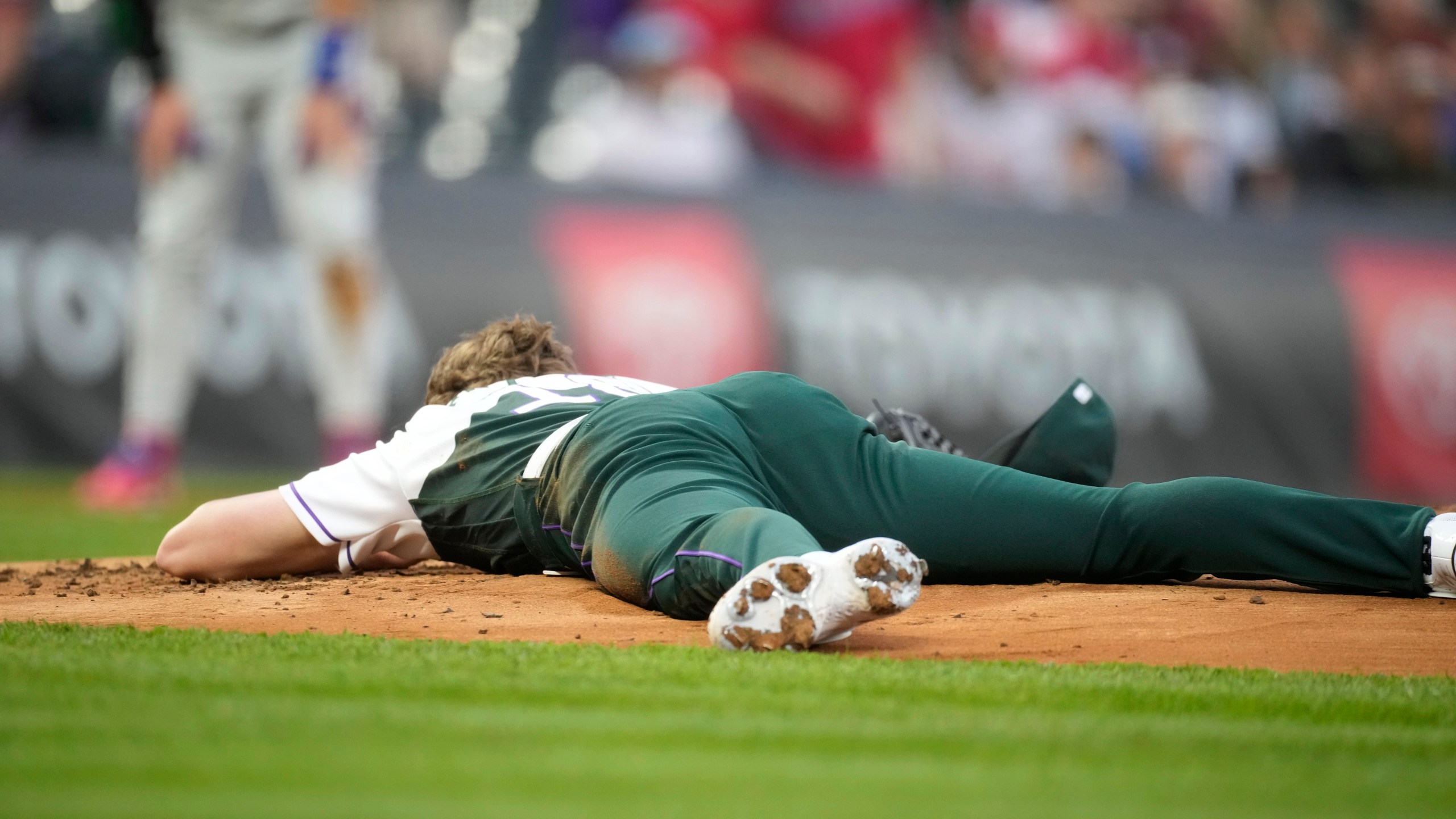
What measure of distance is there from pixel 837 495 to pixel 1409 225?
9.19 metres

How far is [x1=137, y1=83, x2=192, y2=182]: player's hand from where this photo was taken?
7.47 meters

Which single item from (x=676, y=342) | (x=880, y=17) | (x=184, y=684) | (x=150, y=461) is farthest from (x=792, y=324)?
(x=184, y=684)

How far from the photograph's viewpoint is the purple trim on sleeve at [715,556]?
2.93 metres

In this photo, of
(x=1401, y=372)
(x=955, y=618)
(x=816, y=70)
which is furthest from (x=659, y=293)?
(x=955, y=618)

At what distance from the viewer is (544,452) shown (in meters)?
3.68

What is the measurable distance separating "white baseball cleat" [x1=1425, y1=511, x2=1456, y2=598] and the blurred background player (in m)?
5.11

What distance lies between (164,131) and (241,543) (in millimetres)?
4266

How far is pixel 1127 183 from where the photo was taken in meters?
12.1

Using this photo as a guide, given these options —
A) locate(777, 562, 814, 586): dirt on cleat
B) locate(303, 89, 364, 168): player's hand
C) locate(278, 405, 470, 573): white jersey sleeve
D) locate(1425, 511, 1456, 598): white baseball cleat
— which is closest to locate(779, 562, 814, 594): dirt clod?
locate(777, 562, 814, 586): dirt on cleat

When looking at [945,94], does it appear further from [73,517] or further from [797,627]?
[797,627]

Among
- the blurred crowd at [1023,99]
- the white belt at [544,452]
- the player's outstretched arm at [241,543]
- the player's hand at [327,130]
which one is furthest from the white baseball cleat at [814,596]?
the blurred crowd at [1023,99]

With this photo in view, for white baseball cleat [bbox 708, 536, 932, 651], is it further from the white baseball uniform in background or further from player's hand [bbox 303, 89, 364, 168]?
player's hand [bbox 303, 89, 364, 168]

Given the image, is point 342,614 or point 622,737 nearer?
point 622,737

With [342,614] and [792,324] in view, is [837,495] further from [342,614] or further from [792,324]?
[792,324]
